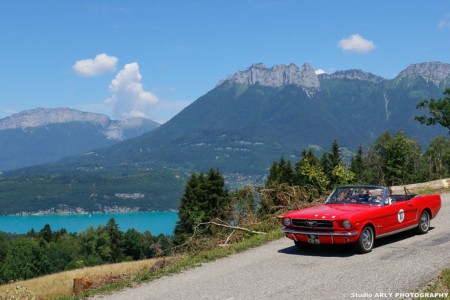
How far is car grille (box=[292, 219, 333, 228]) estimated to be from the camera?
32.6ft

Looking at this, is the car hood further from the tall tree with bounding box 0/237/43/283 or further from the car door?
the tall tree with bounding box 0/237/43/283

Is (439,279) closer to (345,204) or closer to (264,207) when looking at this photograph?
(345,204)

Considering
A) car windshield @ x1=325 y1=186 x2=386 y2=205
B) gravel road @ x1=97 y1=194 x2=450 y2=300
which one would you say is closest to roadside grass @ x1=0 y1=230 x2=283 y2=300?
gravel road @ x1=97 y1=194 x2=450 y2=300

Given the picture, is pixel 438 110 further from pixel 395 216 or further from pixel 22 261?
pixel 22 261

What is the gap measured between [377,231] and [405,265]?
1585 millimetres

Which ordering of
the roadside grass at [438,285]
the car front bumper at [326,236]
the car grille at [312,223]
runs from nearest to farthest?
the roadside grass at [438,285]
the car front bumper at [326,236]
the car grille at [312,223]

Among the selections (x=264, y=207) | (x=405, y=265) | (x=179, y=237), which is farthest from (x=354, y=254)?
(x=179, y=237)

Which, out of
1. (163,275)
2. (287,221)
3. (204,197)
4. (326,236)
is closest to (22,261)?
(204,197)

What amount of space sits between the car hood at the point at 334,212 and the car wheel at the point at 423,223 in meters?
2.16

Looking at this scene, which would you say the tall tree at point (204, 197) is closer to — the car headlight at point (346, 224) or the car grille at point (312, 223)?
the car grille at point (312, 223)

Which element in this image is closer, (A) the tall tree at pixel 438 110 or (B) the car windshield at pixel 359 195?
(B) the car windshield at pixel 359 195

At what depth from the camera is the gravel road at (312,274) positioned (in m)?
7.47

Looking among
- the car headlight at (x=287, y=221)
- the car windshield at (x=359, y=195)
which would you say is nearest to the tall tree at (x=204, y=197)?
the car windshield at (x=359, y=195)

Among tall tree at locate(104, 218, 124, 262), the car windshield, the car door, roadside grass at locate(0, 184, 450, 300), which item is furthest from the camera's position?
tall tree at locate(104, 218, 124, 262)
